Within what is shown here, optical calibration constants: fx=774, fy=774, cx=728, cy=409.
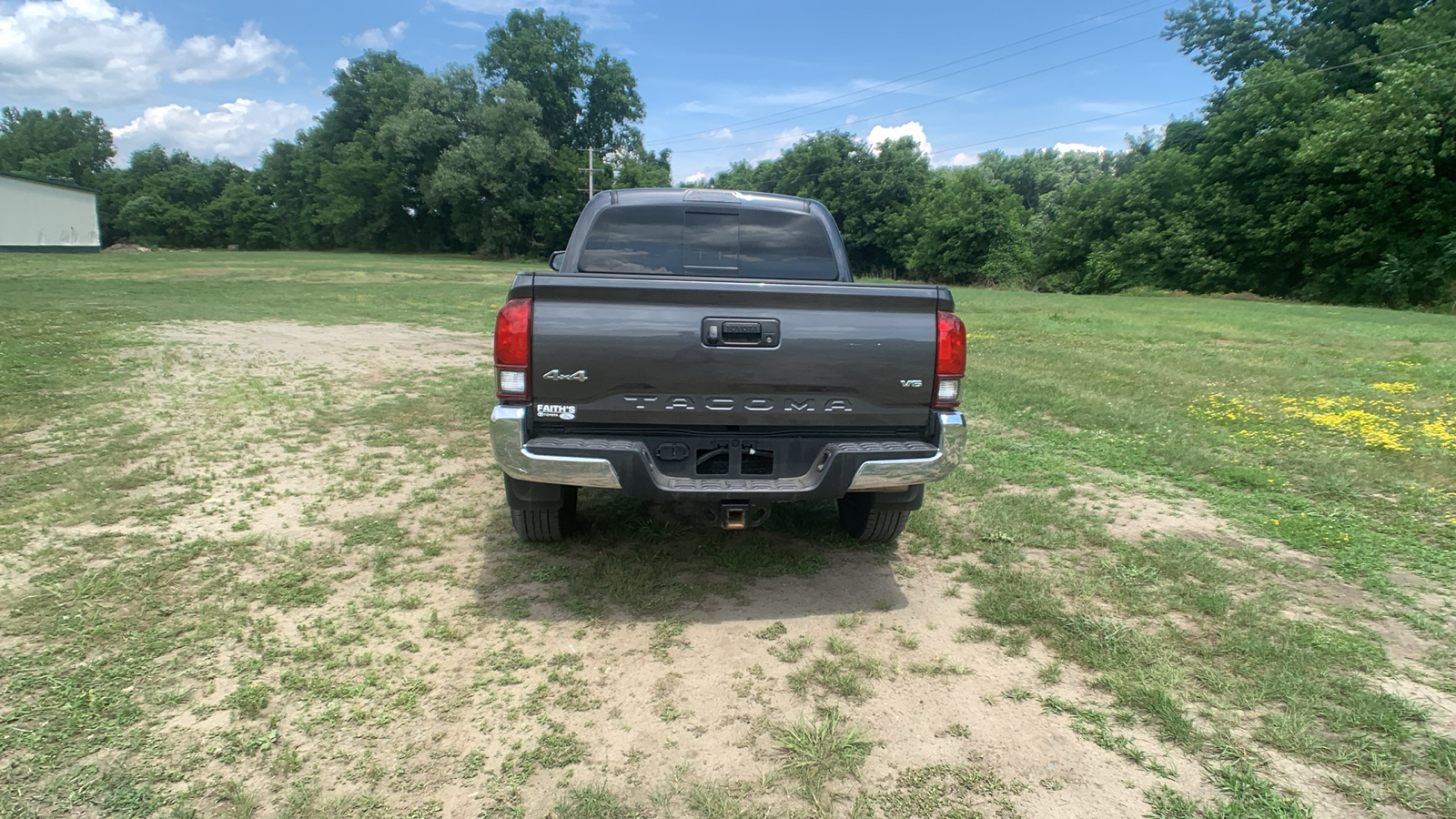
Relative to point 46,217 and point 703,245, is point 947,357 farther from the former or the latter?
point 46,217

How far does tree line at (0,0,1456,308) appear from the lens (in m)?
28.4

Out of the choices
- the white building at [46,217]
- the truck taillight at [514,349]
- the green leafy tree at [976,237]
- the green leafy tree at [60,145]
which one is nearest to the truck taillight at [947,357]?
the truck taillight at [514,349]

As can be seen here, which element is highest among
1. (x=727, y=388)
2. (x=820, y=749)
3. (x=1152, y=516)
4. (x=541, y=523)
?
(x=727, y=388)

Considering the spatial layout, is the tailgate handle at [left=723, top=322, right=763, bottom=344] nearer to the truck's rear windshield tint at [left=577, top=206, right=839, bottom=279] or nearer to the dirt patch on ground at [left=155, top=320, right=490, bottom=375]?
the truck's rear windshield tint at [left=577, top=206, right=839, bottom=279]

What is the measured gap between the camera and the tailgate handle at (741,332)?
128 inches

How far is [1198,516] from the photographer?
16.0 feet

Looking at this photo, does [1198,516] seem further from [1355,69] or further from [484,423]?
[1355,69]

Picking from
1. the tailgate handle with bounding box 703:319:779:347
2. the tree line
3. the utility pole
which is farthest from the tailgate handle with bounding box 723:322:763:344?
the utility pole

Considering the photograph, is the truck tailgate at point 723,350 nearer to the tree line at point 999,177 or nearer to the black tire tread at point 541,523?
the black tire tread at point 541,523

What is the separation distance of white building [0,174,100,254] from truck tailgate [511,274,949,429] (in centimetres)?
5612

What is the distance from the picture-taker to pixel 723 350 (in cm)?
325

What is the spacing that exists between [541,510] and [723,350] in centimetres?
134

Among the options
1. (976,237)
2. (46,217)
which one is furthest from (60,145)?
(976,237)

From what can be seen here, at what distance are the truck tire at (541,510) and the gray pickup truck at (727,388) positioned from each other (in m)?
0.16
